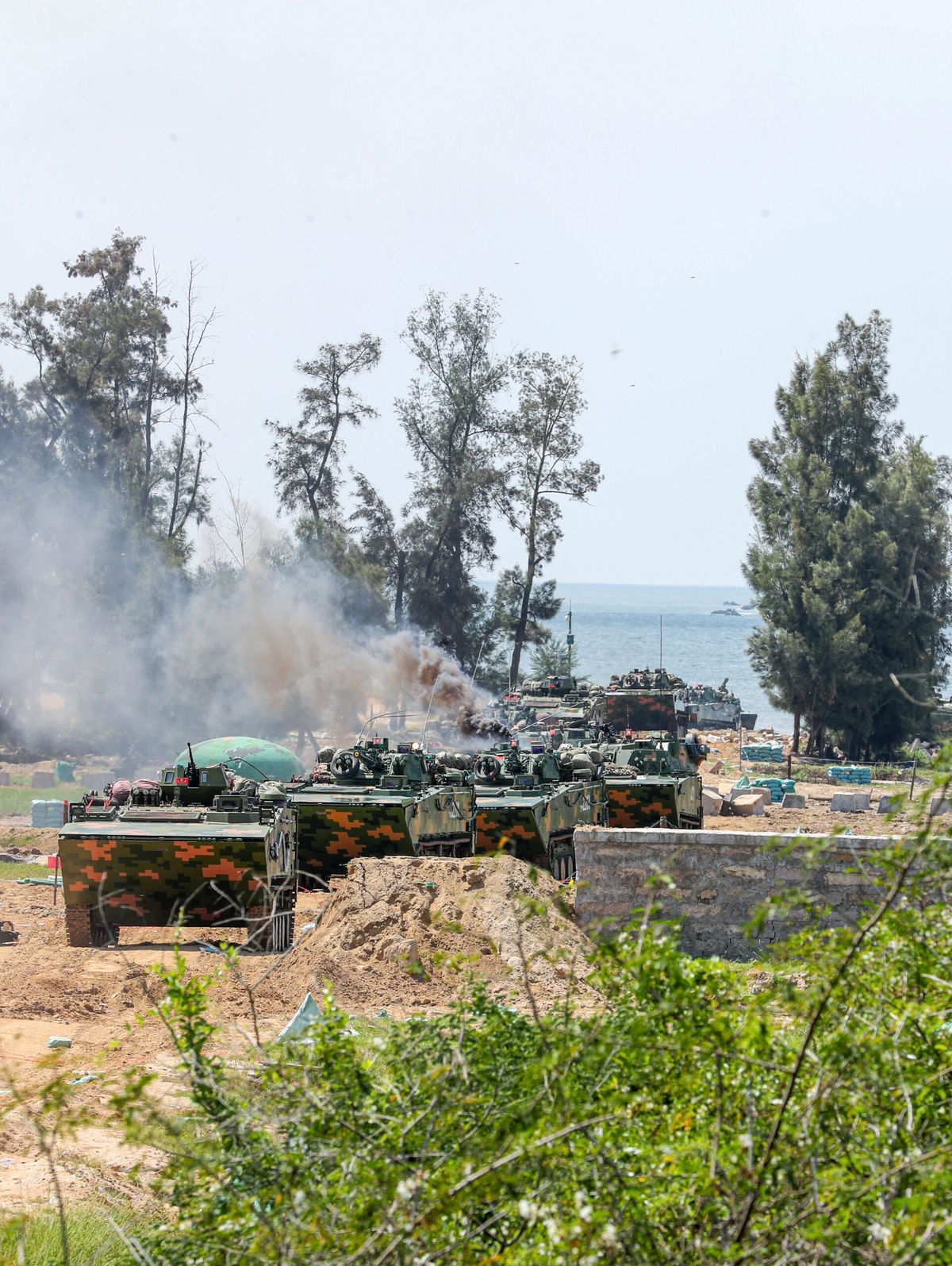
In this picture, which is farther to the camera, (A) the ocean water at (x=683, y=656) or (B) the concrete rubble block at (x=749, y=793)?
(A) the ocean water at (x=683, y=656)

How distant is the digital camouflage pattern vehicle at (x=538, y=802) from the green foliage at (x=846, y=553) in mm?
18953

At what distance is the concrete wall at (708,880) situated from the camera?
11430 millimetres

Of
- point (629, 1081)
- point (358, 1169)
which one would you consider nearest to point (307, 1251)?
point (358, 1169)

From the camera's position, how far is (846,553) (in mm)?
37406

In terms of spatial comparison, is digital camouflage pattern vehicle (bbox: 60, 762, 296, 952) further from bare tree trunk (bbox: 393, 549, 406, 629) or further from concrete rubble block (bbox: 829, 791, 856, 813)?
bare tree trunk (bbox: 393, 549, 406, 629)

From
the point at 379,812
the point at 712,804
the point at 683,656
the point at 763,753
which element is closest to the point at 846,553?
the point at 763,753

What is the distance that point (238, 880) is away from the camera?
13.8m

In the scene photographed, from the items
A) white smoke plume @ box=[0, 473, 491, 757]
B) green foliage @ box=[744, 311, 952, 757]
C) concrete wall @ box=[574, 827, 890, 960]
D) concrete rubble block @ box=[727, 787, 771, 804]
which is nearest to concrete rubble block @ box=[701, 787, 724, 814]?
concrete rubble block @ box=[727, 787, 771, 804]

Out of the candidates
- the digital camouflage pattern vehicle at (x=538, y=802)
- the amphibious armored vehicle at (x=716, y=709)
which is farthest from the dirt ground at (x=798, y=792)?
the digital camouflage pattern vehicle at (x=538, y=802)

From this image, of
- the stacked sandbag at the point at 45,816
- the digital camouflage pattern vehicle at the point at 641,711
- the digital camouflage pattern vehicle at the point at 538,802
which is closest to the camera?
the digital camouflage pattern vehicle at the point at 538,802

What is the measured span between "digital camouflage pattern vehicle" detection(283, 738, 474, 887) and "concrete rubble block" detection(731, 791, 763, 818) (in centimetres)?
959

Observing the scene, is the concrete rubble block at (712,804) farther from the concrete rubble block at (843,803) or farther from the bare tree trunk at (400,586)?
the bare tree trunk at (400,586)

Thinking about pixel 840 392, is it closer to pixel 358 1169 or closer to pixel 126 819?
pixel 126 819

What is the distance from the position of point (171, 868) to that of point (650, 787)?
8103 millimetres
